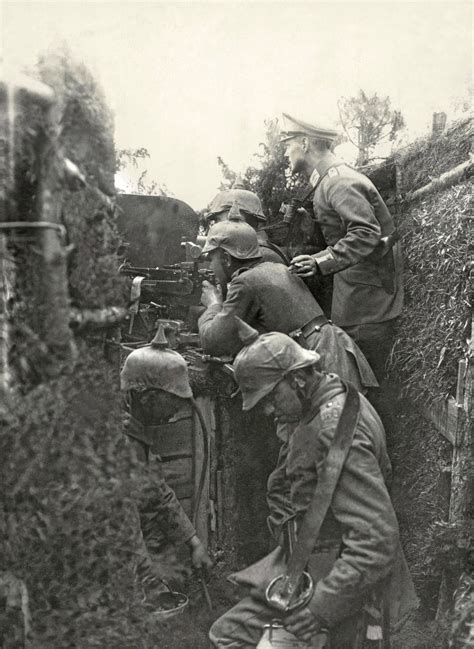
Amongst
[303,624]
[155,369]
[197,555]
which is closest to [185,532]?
[197,555]

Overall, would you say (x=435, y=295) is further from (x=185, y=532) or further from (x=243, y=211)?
(x=185, y=532)

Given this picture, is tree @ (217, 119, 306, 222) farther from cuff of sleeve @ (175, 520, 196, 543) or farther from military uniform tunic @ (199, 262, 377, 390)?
cuff of sleeve @ (175, 520, 196, 543)

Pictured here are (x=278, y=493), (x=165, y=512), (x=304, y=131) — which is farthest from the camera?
(x=304, y=131)

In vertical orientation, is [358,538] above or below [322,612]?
above

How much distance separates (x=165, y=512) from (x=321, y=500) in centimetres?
116

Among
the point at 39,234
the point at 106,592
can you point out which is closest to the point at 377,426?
the point at 106,592

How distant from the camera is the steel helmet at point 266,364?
297 cm

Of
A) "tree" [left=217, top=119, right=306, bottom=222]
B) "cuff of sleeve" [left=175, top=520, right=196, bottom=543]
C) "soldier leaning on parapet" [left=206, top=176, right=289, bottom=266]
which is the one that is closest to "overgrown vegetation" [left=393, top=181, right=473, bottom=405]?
"soldier leaning on parapet" [left=206, top=176, right=289, bottom=266]

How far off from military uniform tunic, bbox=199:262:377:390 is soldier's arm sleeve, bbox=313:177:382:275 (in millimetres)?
237

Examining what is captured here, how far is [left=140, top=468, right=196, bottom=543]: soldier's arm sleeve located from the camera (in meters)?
3.61

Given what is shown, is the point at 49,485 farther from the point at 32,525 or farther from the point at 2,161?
the point at 2,161

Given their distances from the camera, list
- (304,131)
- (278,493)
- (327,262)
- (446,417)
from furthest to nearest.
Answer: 1. (304,131)
2. (327,262)
3. (446,417)
4. (278,493)

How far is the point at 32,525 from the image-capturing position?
2877 millimetres

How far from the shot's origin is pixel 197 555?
399 cm
